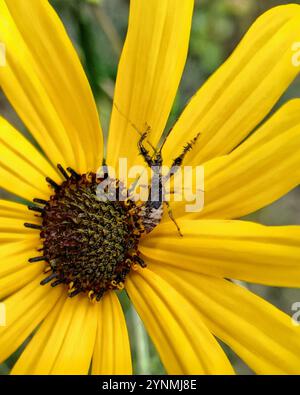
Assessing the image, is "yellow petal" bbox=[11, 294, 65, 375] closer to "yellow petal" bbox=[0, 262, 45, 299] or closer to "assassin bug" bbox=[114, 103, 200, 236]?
"yellow petal" bbox=[0, 262, 45, 299]

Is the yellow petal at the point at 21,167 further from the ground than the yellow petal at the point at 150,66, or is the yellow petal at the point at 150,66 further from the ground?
the yellow petal at the point at 150,66

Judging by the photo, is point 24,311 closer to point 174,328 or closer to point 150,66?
point 174,328

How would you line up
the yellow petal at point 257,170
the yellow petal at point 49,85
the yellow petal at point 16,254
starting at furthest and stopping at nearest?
the yellow petal at point 16,254 → the yellow petal at point 49,85 → the yellow petal at point 257,170

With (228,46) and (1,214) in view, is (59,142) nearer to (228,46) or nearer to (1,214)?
(1,214)

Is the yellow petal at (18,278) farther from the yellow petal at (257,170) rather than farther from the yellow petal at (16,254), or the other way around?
the yellow petal at (257,170)

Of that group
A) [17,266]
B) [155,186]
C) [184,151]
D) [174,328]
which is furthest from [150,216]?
[17,266]

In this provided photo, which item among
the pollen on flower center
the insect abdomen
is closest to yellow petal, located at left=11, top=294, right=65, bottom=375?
the pollen on flower center

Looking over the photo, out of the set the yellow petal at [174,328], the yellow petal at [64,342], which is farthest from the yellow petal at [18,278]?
the yellow petal at [174,328]
